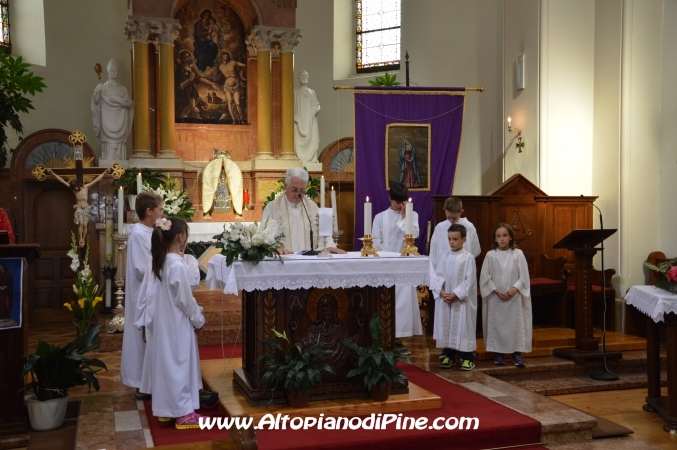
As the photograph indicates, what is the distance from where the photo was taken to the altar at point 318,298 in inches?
209

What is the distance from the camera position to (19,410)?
5.47 metres

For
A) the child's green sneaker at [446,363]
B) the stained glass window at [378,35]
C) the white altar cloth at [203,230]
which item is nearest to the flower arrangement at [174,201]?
the white altar cloth at [203,230]

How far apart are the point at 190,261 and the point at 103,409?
1.44m

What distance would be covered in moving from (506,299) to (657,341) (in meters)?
1.44

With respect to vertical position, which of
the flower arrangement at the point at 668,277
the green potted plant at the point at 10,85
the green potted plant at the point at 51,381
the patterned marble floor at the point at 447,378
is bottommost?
the patterned marble floor at the point at 447,378

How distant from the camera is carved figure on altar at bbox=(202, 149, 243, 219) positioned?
1173 centimetres

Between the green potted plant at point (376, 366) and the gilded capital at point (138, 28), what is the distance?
7796 millimetres

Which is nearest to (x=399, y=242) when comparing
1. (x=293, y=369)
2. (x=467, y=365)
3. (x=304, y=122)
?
(x=467, y=365)

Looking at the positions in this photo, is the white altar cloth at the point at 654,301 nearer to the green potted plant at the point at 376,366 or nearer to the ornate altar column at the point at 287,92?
the green potted plant at the point at 376,366

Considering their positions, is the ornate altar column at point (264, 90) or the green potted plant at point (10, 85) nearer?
the green potted plant at point (10, 85)

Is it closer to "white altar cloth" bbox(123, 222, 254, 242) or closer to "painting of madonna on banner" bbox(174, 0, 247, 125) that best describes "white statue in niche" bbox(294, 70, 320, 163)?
"painting of madonna on banner" bbox(174, 0, 247, 125)

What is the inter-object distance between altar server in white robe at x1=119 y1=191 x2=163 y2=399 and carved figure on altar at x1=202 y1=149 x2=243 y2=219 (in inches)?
219

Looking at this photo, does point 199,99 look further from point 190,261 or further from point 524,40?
point 190,261

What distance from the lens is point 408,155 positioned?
9961 mm
